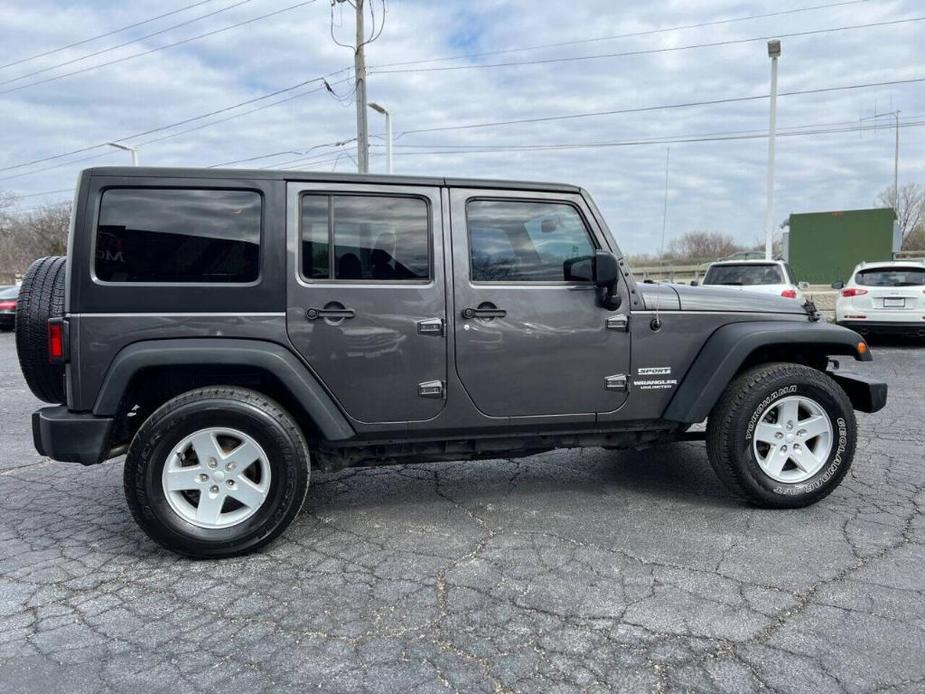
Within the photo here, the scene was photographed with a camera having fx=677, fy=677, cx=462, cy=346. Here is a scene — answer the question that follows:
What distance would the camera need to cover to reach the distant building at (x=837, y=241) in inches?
1171

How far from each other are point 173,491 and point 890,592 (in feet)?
11.0

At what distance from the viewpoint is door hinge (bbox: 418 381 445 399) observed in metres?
3.65

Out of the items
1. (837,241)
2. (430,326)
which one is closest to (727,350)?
(430,326)

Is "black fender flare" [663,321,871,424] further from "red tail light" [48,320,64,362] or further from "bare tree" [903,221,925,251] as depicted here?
"bare tree" [903,221,925,251]

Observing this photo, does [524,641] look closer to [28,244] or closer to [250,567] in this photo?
[250,567]

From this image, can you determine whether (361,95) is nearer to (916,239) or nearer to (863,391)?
(863,391)

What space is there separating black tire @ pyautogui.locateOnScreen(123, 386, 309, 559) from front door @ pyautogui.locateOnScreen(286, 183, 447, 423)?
1.20 ft

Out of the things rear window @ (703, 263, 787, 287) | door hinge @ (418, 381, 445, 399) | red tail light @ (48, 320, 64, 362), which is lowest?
door hinge @ (418, 381, 445, 399)

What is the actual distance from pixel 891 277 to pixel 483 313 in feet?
33.7

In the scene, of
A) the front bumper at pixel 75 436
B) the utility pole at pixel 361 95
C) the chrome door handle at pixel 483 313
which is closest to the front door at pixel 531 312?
the chrome door handle at pixel 483 313

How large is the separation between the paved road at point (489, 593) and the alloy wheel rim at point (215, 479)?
0.81 ft

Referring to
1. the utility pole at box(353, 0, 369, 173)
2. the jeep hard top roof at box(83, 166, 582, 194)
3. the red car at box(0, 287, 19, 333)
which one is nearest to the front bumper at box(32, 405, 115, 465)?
the jeep hard top roof at box(83, 166, 582, 194)

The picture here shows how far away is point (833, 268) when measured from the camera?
101 ft

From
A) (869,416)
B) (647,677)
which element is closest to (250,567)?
(647,677)
